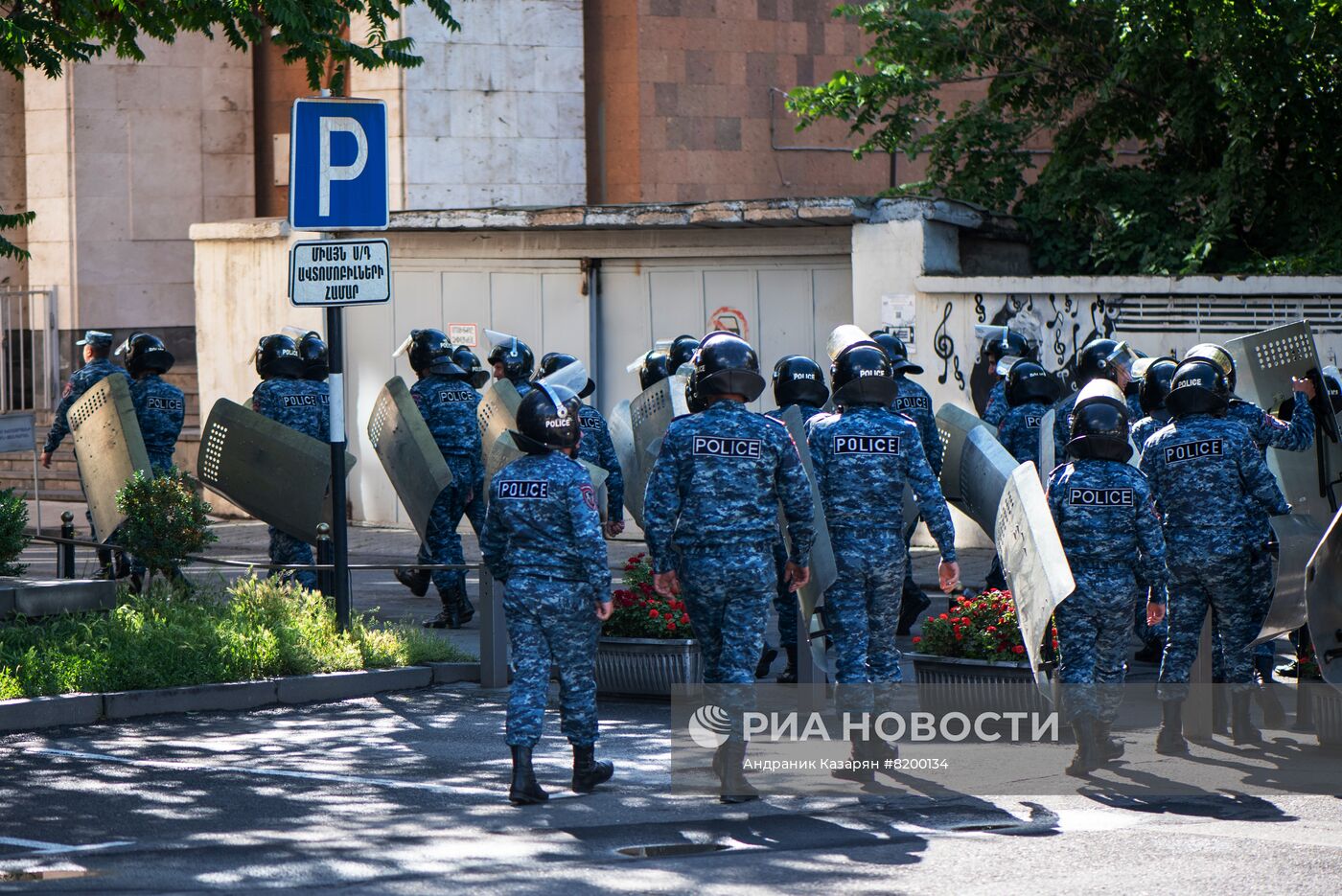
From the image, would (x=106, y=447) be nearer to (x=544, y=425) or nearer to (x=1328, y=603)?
(x=544, y=425)

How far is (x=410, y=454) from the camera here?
483 inches

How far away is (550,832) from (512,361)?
22.3ft

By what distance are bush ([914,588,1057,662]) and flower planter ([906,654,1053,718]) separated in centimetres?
6

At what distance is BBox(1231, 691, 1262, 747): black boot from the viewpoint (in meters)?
8.59

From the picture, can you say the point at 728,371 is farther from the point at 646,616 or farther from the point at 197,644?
the point at 197,644

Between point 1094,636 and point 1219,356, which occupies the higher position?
point 1219,356

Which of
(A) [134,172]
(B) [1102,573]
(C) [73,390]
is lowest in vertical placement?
(B) [1102,573]

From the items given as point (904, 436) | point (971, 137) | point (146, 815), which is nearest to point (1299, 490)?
point (904, 436)

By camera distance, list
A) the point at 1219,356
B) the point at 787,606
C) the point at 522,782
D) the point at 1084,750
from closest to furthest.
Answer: the point at 522,782 < the point at 1084,750 < the point at 1219,356 < the point at 787,606

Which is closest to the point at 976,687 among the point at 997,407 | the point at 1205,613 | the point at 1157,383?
the point at 1205,613

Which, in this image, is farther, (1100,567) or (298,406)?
(298,406)

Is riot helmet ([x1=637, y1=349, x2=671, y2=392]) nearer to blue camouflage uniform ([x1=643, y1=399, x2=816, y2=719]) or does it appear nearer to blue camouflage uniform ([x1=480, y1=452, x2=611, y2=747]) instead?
blue camouflage uniform ([x1=643, y1=399, x2=816, y2=719])

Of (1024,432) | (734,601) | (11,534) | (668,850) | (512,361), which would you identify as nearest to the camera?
(668,850)

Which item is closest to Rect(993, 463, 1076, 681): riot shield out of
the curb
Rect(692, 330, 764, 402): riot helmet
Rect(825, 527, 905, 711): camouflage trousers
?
Rect(825, 527, 905, 711): camouflage trousers
